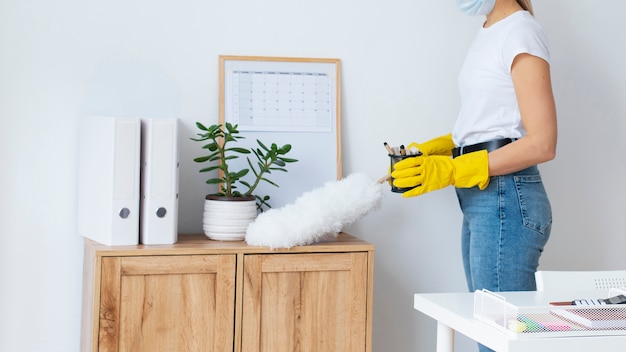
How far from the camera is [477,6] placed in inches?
84.5

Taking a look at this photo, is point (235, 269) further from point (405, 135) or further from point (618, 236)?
point (618, 236)

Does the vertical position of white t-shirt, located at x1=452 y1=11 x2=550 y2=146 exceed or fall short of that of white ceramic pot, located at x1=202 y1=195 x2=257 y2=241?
it exceeds it

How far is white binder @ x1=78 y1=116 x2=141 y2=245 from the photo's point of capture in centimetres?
206

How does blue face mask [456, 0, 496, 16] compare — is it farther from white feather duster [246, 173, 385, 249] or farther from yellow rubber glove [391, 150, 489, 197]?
white feather duster [246, 173, 385, 249]

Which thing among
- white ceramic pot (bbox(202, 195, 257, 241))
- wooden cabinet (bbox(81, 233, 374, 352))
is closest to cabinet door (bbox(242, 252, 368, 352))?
wooden cabinet (bbox(81, 233, 374, 352))

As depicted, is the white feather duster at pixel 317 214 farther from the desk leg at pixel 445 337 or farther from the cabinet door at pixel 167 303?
the desk leg at pixel 445 337

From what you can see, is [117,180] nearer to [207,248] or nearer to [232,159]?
[207,248]

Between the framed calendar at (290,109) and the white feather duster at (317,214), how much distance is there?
0.29 metres

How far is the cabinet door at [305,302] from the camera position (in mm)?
2139

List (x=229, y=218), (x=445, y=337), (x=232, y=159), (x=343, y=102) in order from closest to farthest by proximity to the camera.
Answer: (x=445, y=337) < (x=229, y=218) < (x=232, y=159) < (x=343, y=102)

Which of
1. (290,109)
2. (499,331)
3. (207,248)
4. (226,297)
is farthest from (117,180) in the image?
(499,331)

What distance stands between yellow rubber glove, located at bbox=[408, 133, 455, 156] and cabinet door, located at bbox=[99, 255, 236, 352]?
2.40 feet

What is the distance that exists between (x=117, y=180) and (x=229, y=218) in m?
0.34

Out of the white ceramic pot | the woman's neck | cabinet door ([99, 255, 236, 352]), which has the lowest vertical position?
cabinet door ([99, 255, 236, 352])
